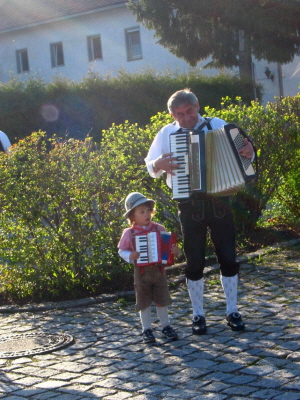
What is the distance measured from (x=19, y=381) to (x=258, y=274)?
3.55 metres

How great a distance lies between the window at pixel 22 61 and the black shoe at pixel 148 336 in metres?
31.7

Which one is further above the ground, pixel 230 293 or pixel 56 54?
pixel 56 54

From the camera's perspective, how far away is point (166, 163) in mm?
5246

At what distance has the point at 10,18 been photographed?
118 ft

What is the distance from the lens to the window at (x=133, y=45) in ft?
106

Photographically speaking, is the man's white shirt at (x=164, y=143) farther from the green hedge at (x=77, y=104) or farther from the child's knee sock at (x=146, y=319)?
the green hedge at (x=77, y=104)

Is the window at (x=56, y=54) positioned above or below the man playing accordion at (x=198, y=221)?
above

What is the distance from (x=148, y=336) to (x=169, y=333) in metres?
0.17

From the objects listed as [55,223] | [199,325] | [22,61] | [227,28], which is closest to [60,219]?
[55,223]

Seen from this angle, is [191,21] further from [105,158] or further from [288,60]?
[105,158]

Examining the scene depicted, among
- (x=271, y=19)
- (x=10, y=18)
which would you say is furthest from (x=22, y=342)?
(x=10, y=18)

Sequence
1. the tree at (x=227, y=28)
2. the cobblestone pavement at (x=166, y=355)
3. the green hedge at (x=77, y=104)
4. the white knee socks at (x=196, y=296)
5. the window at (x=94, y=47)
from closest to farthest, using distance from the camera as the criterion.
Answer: the cobblestone pavement at (x=166, y=355) < the white knee socks at (x=196, y=296) < the green hedge at (x=77, y=104) < the tree at (x=227, y=28) < the window at (x=94, y=47)

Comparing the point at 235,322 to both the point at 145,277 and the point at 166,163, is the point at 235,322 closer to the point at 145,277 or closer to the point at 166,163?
the point at 145,277

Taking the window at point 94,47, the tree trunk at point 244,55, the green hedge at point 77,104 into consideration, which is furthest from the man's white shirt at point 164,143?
the window at point 94,47
